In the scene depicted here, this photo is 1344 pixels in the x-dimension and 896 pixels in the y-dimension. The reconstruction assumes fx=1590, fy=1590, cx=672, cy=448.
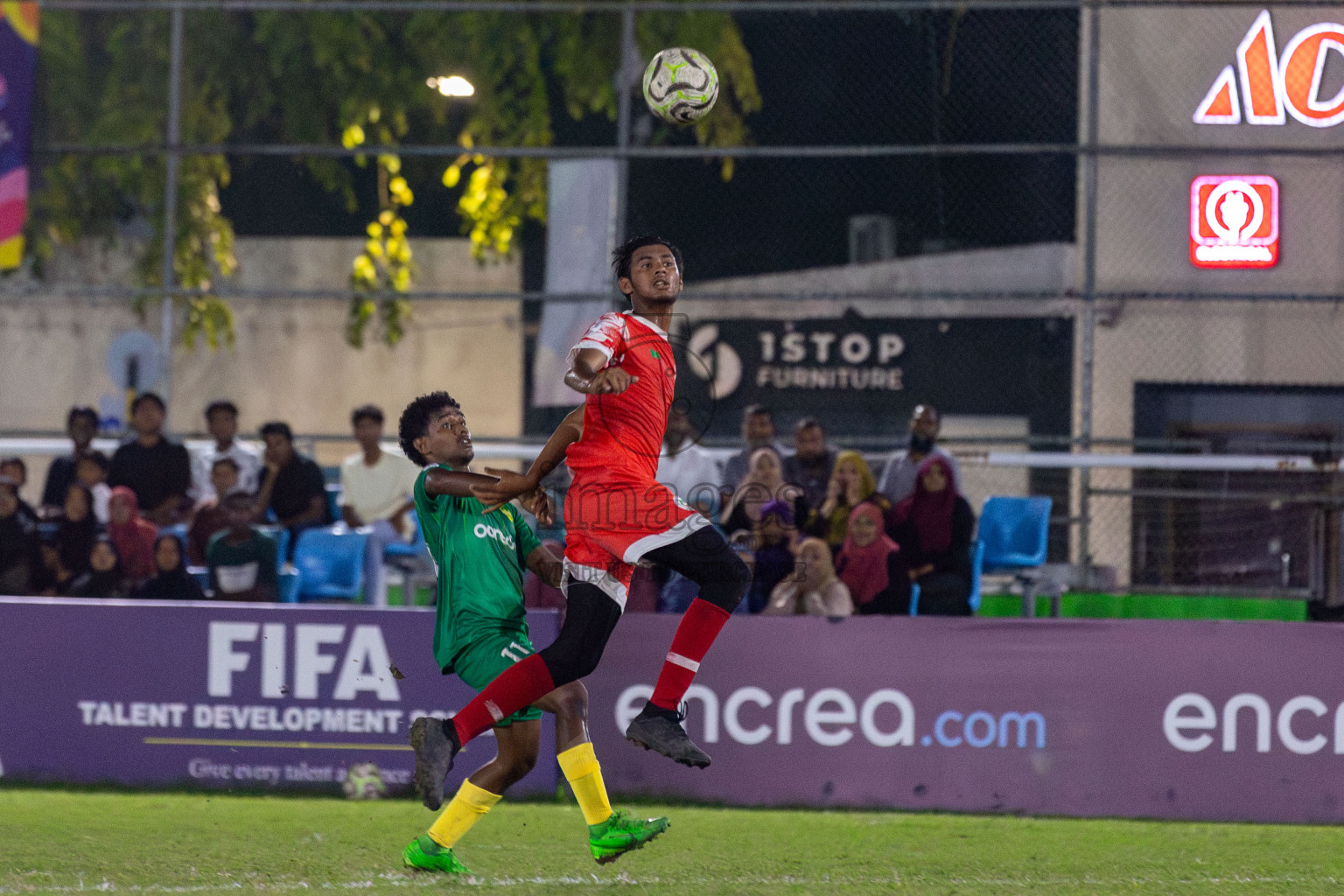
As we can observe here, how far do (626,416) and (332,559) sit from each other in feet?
17.8

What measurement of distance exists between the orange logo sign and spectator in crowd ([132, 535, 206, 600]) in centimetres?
777

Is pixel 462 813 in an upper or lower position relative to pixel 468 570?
lower

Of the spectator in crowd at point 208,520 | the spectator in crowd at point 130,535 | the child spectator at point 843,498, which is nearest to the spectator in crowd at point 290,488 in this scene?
the spectator in crowd at point 208,520

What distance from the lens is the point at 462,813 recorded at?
19.3 feet

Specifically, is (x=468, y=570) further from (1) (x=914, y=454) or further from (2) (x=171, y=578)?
(1) (x=914, y=454)

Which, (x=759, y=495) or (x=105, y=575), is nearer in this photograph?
(x=759, y=495)

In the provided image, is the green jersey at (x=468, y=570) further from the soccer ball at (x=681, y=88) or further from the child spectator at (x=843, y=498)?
the child spectator at (x=843, y=498)

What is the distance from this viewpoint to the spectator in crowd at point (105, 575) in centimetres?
998

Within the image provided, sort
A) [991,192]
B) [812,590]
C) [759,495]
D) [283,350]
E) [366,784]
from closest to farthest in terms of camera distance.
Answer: [366,784]
[812,590]
[759,495]
[991,192]
[283,350]

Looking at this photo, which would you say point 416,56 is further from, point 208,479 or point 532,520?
point 532,520

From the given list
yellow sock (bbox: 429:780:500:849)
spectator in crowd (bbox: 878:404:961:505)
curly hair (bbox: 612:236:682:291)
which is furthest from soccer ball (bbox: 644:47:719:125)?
yellow sock (bbox: 429:780:500:849)

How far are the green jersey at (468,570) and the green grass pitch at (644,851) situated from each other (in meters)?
0.94

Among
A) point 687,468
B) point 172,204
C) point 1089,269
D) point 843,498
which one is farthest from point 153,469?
point 1089,269

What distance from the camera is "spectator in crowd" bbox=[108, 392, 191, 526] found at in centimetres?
1084
